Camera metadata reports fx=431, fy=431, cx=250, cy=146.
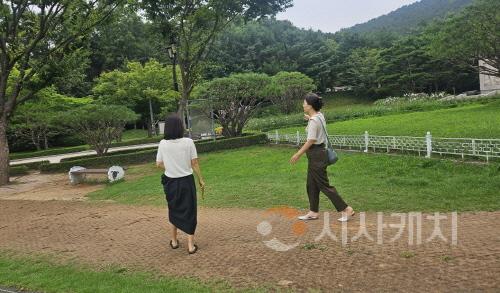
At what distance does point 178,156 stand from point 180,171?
0.17m

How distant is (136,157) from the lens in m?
18.9

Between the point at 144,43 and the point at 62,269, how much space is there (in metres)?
46.6

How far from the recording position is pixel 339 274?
3.68m

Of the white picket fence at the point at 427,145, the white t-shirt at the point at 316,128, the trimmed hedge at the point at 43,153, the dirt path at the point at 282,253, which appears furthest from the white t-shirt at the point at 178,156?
the trimmed hedge at the point at 43,153

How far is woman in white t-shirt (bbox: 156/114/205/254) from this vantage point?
15.5 ft

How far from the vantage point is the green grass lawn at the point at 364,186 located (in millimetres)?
6633

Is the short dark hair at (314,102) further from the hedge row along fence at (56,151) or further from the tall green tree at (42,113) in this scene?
the hedge row along fence at (56,151)

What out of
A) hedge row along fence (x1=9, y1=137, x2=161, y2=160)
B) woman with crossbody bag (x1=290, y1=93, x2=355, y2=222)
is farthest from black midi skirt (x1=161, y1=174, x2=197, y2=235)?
hedge row along fence (x1=9, y1=137, x2=161, y2=160)

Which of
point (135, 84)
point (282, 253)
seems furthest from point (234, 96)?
point (282, 253)

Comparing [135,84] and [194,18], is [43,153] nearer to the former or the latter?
[135,84]

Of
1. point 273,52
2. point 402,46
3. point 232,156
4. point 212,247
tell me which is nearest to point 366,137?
point 232,156

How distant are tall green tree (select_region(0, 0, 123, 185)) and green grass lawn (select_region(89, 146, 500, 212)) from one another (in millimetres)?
5674

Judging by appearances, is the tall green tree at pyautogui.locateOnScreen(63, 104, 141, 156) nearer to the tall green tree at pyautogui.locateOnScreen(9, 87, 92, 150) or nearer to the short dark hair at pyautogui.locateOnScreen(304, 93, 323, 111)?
the tall green tree at pyautogui.locateOnScreen(9, 87, 92, 150)

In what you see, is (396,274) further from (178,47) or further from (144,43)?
(144,43)
